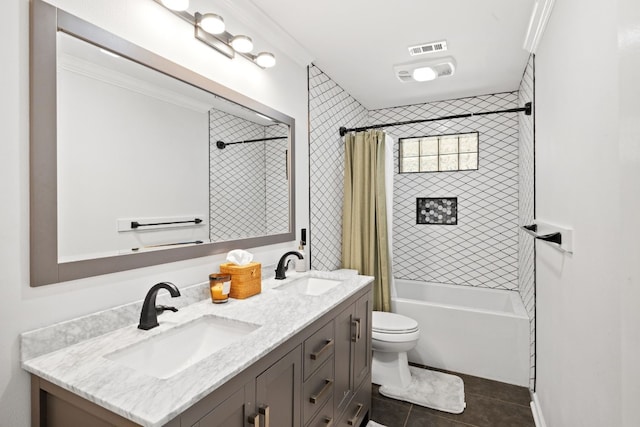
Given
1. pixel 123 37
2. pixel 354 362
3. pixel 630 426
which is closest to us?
pixel 630 426

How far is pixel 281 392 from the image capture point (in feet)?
3.91

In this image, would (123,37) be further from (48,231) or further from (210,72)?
(48,231)

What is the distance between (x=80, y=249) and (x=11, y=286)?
209 mm

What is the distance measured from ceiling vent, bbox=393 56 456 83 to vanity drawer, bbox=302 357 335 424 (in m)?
2.18

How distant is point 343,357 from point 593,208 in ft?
4.15

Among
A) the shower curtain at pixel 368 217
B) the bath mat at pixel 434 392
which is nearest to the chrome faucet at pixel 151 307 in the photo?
the bath mat at pixel 434 392

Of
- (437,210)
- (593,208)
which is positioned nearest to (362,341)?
(593,208)

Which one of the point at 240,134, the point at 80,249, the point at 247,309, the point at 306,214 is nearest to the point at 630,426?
the point at 247,309

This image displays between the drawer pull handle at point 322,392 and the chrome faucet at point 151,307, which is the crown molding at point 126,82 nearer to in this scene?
the chrome faucet at point 151,307

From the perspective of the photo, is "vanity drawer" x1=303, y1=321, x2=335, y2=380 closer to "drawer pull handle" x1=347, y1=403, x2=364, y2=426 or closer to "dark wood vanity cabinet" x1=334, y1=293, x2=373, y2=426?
"dark wood vanity cabinet" x1=334, y1=293, x2=373, y2=426

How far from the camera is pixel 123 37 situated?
127 cm

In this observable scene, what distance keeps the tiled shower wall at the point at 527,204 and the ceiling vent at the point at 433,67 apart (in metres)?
0.54

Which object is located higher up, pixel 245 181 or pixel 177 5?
pixel 177 5

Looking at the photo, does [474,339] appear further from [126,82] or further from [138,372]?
[126,82]
